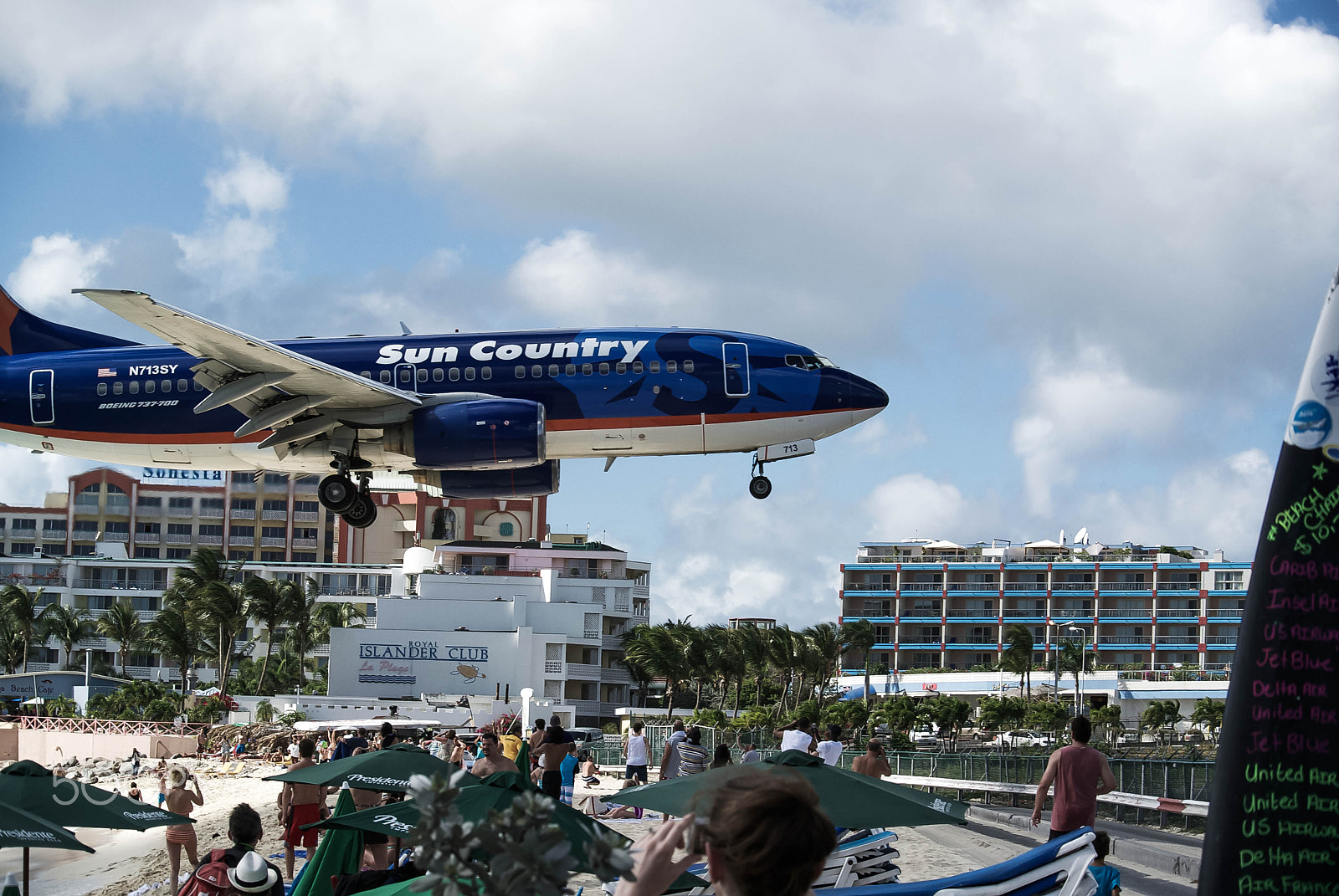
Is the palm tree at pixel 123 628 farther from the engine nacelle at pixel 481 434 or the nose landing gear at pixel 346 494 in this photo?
the engine nacelle at pixel 481 434

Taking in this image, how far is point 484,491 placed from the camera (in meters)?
24.9

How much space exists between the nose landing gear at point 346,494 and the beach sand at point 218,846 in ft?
19.7

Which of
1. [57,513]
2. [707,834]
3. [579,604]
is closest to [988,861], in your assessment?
[707,834]

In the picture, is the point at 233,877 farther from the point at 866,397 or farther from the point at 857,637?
the point at 857,637

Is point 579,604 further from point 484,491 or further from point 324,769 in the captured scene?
point 324,769

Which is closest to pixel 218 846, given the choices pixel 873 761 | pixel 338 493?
pixel 338 493

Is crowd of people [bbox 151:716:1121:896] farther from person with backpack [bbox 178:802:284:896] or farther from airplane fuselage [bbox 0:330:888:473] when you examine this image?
airplane fuselage [bbox 0:330:888:473]

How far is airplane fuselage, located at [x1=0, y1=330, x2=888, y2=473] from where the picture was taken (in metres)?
24.2

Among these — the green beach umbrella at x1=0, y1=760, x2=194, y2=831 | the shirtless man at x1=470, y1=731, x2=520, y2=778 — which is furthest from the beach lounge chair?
the shirtless man at x1=470, y1=731, x2=520, y2=778

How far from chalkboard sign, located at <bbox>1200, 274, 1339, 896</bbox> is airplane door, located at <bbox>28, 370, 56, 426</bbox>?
25.1 meters

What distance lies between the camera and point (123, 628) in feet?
334

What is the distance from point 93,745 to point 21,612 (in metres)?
44.3

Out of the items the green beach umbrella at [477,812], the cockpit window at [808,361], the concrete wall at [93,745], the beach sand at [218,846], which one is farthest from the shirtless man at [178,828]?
the concrete wall at [93,745]

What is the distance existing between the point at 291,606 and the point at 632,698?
2358 centimetres
